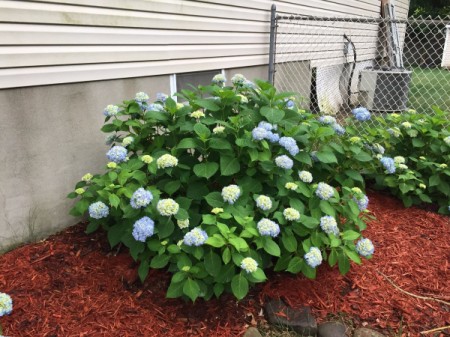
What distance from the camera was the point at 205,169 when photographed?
2211 millimetres

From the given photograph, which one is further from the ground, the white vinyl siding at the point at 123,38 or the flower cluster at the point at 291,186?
the white vinyl siding at the point at 123,38

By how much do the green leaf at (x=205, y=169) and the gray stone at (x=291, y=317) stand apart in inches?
32.3

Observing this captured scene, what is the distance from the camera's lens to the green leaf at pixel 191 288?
192 cm

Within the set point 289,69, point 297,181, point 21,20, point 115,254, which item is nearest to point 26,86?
point 21,20

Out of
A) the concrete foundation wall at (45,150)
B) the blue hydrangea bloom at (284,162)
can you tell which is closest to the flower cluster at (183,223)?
the blue hydrangea bloom at (284,162)

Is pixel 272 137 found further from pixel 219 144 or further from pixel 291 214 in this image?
pixel 291 214

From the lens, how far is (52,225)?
2.85 metres

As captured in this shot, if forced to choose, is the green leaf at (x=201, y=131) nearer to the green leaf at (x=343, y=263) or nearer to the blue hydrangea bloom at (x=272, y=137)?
the blue hydrangea bloom at (x=272, y=137)

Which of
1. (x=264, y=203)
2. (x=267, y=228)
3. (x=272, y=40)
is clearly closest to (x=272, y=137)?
(x=264, y=203)

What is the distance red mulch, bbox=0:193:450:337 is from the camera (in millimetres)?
2051

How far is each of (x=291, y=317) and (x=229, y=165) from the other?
92 cm

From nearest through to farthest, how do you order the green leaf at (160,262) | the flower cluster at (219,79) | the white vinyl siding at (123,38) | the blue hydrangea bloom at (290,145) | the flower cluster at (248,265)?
1. the flower cluster at (248,265)
2. the green leaf at (160,262)
3. the blue hydrangea bloom at (290,145)
4. the white vinyl siding at (123,38)
5. the flower cluster at (219,79)

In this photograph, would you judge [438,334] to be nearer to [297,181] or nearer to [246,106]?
[297,181]

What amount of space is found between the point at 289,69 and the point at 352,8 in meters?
3.03
